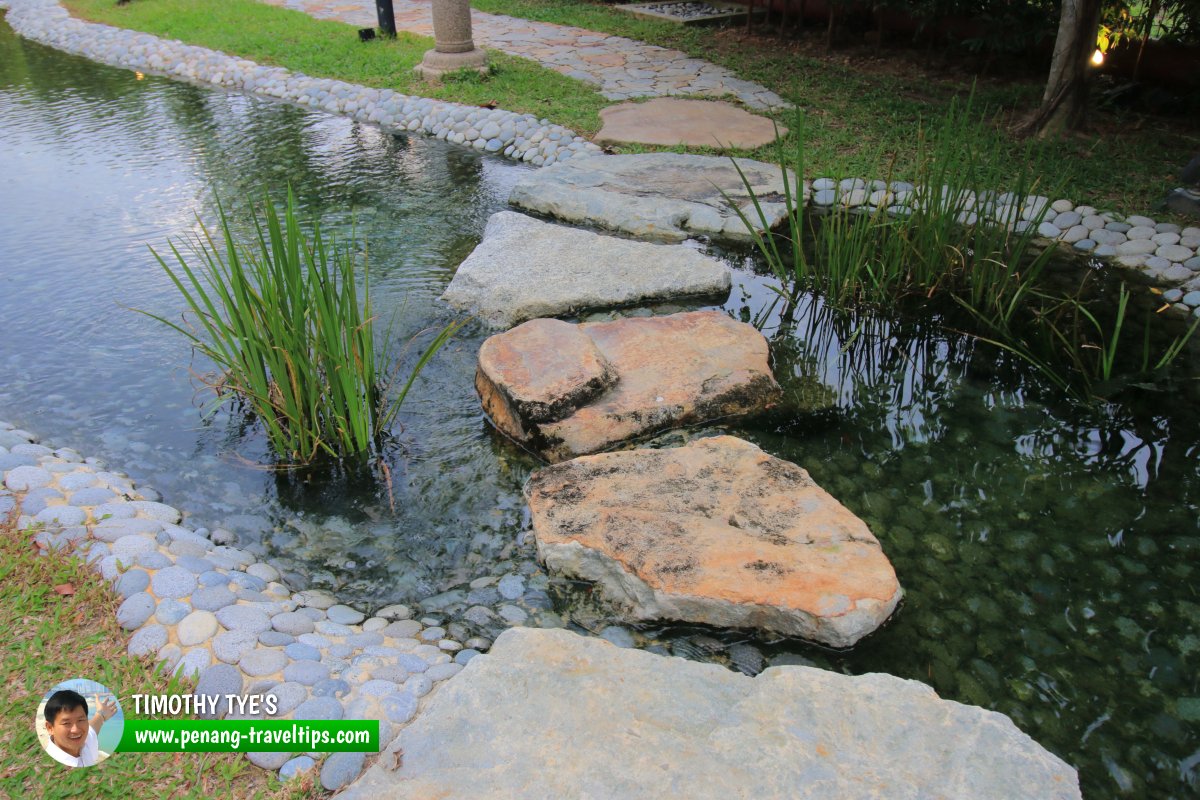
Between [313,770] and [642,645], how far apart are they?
0.91 meters

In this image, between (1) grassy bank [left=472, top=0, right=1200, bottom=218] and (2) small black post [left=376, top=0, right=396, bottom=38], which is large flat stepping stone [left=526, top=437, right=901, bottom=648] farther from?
(2) small black post [left=376, top=0, right=396, bottom=38]

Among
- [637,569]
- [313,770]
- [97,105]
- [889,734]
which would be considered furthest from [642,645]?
[97,105]

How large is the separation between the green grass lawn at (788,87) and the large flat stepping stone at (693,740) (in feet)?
7.90

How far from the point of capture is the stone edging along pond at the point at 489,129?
4234 millimetres

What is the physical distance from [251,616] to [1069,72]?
17.9 feet

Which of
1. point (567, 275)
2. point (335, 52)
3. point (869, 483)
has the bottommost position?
point (869, 483)

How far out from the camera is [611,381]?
340cm

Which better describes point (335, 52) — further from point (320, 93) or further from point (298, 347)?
point (298, 347)

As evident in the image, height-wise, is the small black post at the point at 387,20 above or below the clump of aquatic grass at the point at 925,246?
above

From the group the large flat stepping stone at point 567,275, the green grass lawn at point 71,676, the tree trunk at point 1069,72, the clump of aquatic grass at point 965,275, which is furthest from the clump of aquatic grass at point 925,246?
the green grass lawn at point 71,676

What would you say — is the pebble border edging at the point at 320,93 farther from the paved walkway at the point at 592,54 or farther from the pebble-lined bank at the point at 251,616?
the pebble-lined bank at the point at 251,616

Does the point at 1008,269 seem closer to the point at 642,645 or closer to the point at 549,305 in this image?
the point at 549,305

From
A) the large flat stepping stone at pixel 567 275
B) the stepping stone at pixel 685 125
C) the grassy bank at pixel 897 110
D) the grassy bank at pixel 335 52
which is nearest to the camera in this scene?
the large flat stepping stone at pixel 567 275

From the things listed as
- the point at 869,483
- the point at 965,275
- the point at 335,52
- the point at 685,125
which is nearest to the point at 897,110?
the point at 685,125
